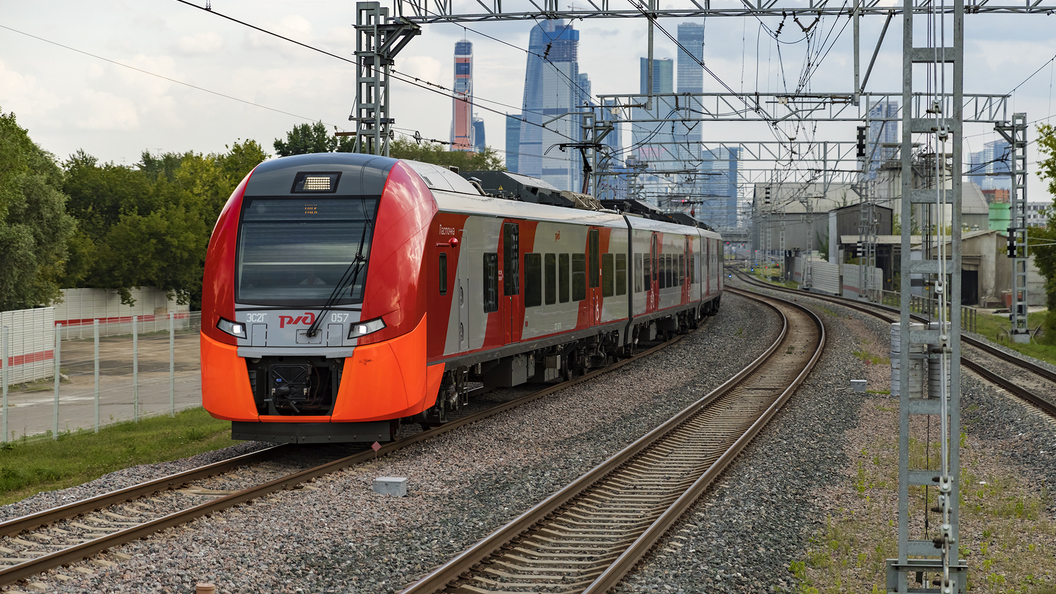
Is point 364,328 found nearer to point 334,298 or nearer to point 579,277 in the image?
point 334,298

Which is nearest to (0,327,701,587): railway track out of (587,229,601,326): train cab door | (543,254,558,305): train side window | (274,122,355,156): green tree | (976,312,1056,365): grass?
(543,254,558,305): train side window

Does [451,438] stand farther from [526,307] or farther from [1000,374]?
[1000,374]

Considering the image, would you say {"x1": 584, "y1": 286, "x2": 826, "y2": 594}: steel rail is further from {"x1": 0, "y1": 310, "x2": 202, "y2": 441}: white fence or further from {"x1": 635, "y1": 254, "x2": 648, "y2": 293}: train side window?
{"x1": 0, "y1": 310, "x2": 202, "y2": 441}: white fence

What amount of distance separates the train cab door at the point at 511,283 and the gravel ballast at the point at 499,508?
1303 millimetres

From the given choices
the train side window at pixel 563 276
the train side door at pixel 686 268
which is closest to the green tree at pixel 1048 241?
the train side door at pixel 686 268

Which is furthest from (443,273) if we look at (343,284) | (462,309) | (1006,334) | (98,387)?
(1006,334)

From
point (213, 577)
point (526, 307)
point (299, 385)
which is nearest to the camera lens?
point (213, 577)

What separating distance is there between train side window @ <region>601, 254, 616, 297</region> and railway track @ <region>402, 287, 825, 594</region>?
436 centimetres

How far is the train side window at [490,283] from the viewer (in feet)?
45.4

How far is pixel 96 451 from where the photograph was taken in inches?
495

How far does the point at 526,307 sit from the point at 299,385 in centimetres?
538

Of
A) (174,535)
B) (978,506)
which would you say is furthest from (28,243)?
(978,506)

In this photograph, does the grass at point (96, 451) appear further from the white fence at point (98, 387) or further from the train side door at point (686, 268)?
the train side door at point (686, 268)

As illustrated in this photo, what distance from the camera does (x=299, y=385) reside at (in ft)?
35.7
